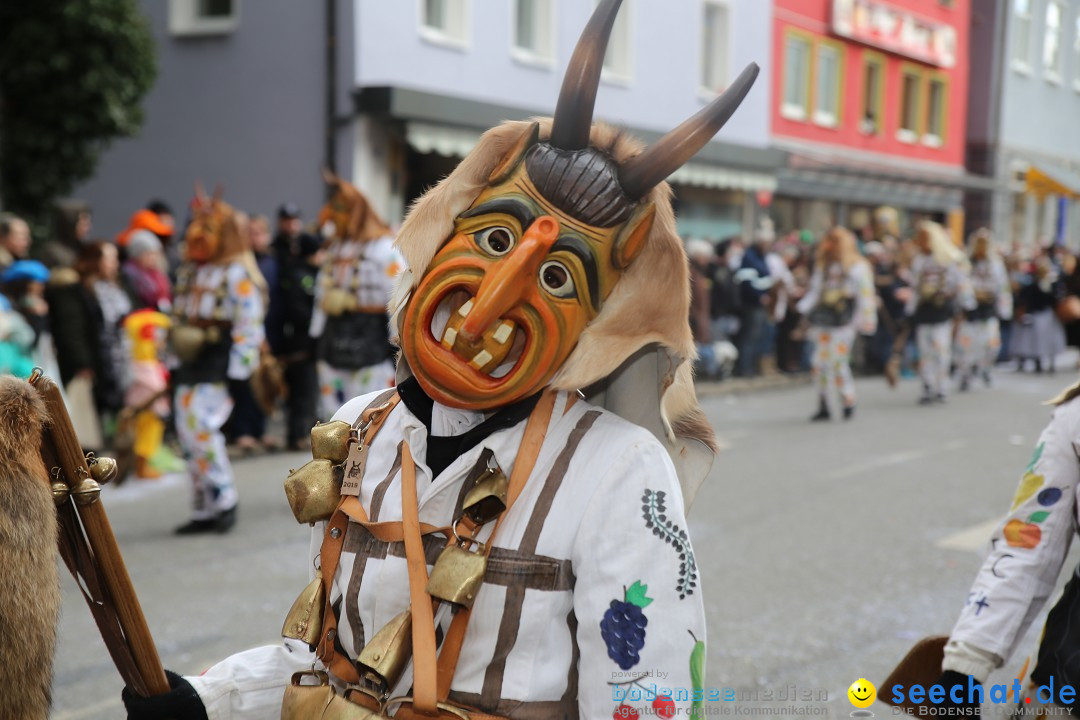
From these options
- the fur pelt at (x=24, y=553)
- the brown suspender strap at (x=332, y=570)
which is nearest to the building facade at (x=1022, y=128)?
the brown suspender strap at (x=332, y=570)

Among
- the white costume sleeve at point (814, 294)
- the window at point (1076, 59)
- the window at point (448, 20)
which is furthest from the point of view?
the window at point (1076, 59)

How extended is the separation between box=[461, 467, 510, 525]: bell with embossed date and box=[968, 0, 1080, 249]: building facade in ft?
59.8

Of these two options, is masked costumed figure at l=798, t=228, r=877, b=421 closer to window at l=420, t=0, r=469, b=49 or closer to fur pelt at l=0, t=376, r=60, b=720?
window at l=420, t=0, r=469, b=49

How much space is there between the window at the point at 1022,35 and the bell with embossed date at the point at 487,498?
1870 centimetres

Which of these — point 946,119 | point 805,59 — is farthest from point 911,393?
point 946,119

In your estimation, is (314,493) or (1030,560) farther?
(1030,560)

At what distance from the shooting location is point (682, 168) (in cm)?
1245

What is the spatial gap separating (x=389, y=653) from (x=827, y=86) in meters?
23.7

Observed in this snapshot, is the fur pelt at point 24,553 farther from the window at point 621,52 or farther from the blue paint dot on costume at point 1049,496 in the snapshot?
the window at point 621,52

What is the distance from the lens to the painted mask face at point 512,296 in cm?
188

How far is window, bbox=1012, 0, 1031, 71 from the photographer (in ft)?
62.2

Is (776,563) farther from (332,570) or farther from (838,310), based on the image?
(838,310)

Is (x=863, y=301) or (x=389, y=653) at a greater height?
(x=389, y=653)

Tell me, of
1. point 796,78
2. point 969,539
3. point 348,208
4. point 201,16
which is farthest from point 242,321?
point 796,78
